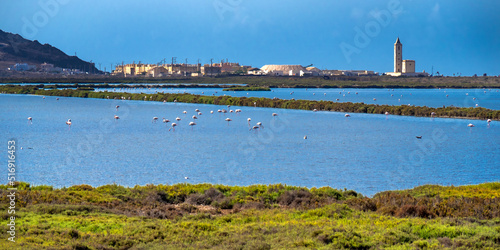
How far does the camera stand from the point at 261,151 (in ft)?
102

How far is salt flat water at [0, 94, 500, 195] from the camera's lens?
75.2 ft

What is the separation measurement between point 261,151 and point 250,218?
17.7 meters

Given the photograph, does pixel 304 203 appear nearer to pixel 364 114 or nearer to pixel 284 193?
pixel 284 193

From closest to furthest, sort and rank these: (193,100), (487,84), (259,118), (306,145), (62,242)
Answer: (62,242) < (306,145) < (259,118) < (193,100) < (487,84)

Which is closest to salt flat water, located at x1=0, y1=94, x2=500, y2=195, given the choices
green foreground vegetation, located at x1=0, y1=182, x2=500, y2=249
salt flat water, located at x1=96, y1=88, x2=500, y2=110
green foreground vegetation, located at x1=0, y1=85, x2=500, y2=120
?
green foreground vegetation, located at x1=0, y1=85, x2=500, y2=120

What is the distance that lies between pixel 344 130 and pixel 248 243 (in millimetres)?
31921

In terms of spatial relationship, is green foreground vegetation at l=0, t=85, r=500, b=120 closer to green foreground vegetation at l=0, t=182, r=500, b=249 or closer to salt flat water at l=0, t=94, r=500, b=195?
salt flat water at l=0, t=94, r=500, b=195

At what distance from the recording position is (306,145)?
110 ft

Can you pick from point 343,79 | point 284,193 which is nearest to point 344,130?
point 284,193

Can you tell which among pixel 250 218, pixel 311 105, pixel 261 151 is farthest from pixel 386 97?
pixel 250 218

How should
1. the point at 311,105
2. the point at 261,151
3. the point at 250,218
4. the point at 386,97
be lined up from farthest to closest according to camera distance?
the point at 386,97, the point at 311,105, the point at 261,151, the point at 250,218

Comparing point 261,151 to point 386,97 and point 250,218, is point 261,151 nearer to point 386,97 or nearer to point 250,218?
point 250,218

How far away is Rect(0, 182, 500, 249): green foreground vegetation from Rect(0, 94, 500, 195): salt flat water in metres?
4.91

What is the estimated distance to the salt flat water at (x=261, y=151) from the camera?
22922 millimetres
